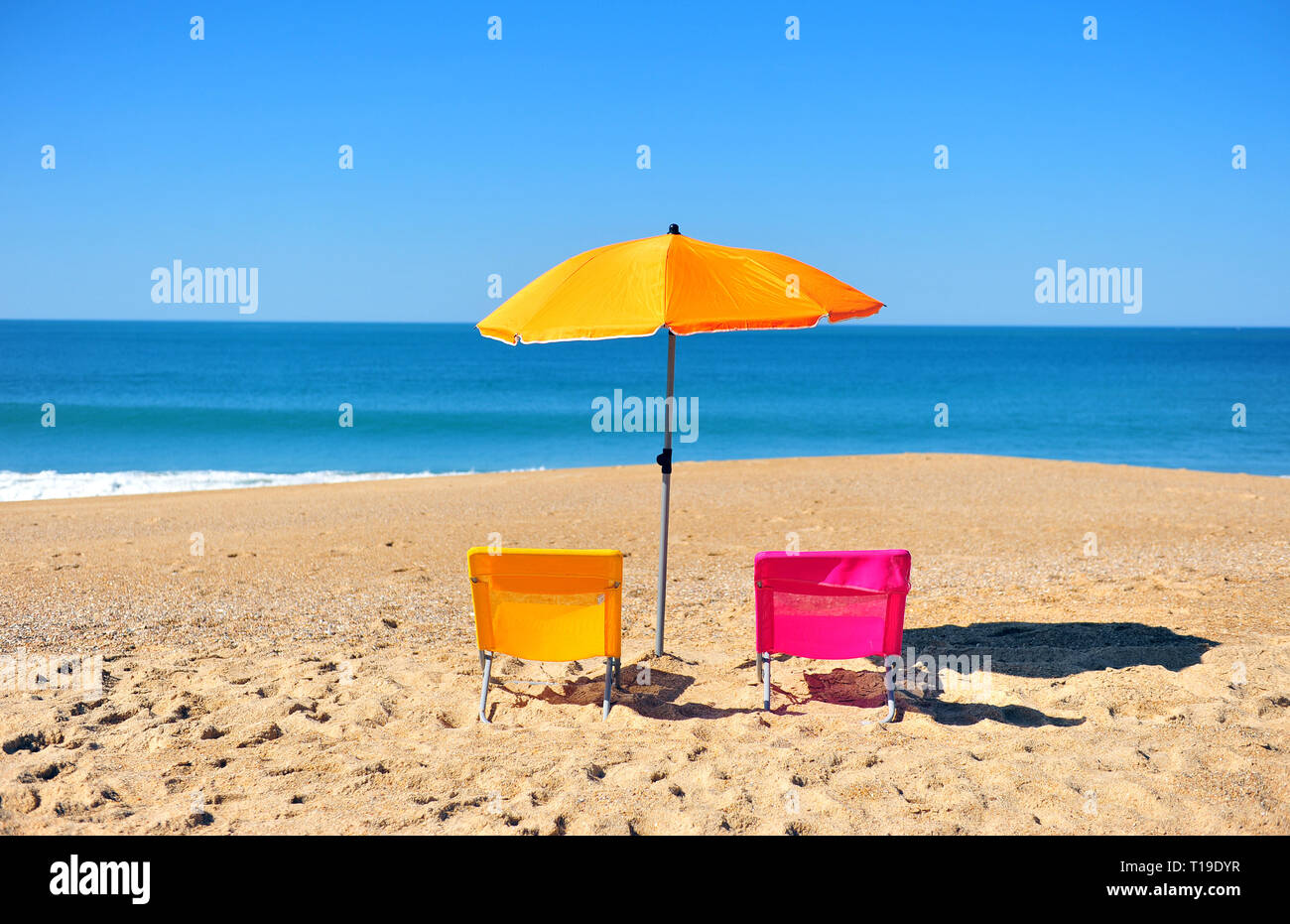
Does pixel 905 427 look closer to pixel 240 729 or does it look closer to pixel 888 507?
pixel 888 507

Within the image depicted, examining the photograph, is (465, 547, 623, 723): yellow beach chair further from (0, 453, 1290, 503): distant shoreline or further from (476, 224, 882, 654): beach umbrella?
(0, 453, 1290, 503): distant shoreline

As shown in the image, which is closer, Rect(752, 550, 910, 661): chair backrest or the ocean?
Rect(752, 550, 910, 661): chair backrest

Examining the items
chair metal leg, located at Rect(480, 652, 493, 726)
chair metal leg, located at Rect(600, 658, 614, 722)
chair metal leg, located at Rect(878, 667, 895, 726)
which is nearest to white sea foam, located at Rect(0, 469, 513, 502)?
chair metal leg, located at Rect(480, 652, 493, 726)

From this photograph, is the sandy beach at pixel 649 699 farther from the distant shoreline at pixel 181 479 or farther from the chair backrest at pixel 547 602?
the distant shoreline at pixel 181 479

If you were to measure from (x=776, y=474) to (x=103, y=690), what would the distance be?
10.8 metres

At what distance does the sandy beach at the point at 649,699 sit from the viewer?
11.1 feet

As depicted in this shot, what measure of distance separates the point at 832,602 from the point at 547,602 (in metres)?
1.42

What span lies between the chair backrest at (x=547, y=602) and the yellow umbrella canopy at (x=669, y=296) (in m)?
1.08

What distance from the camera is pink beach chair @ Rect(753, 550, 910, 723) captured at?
4453 mm

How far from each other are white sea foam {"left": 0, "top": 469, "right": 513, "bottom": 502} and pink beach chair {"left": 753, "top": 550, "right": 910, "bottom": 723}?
13.2 m

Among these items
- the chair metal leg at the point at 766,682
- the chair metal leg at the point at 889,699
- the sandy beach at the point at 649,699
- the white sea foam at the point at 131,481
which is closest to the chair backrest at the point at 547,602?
the sandy beach at the point at 649,699

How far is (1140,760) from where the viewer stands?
3715mm

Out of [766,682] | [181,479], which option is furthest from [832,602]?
[181,479]
